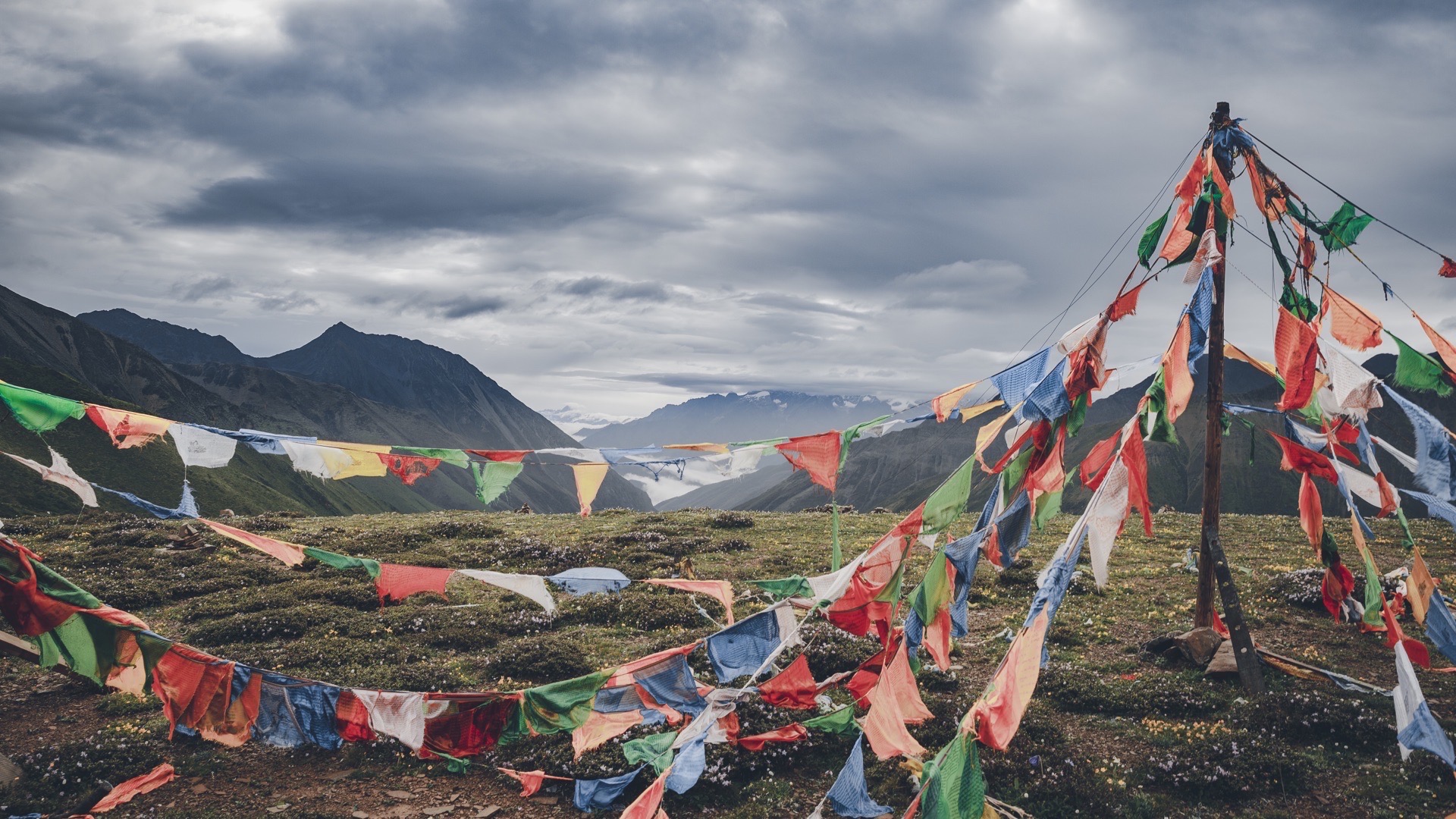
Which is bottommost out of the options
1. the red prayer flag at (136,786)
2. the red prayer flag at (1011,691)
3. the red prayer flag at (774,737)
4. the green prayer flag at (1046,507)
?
the red prayer flag at (136,786)

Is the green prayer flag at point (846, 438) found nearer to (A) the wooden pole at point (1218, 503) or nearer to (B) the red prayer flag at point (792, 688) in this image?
(B) the red prayer flag at point (792, 688)

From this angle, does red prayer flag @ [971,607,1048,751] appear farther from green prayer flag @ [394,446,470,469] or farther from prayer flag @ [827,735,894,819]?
green prayer flag @ [394,446,470,469]

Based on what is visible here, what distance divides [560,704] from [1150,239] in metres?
11.5

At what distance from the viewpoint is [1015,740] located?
12.1 m

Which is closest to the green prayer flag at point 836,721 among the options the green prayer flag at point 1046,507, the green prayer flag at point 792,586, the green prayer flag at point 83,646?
the green prayer flag at point 792,586

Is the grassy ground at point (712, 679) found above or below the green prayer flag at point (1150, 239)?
below

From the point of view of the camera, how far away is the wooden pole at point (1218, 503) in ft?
40.9

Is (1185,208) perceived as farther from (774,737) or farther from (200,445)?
(200,445)

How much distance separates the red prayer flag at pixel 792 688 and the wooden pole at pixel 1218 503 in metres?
6.99

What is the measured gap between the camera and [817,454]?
14430mm

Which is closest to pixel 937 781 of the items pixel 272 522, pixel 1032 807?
pixel 1032 807

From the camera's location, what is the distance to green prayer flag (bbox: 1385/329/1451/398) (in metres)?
10.8

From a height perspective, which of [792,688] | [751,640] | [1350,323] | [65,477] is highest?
[1350,323]

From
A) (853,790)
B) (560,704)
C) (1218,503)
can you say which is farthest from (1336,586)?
(560,704)
